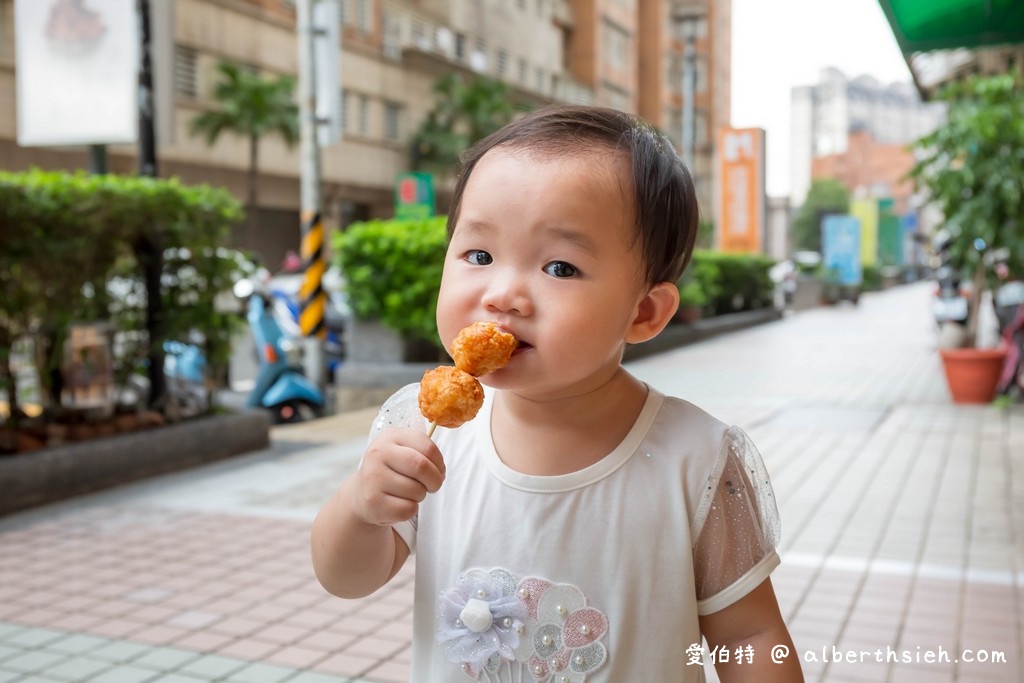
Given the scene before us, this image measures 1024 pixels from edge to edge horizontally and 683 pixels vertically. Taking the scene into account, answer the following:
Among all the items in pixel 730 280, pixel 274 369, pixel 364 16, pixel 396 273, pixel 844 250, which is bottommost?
pixel 274 369

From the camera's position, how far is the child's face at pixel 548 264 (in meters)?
1.30

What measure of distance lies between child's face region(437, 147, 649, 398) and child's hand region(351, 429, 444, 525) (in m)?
0.13

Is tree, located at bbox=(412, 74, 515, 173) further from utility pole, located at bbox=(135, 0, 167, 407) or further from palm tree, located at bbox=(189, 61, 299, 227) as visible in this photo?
utility pole, located at bbox=(135, 0, 167, 407)

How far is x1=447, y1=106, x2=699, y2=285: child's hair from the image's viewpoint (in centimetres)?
141

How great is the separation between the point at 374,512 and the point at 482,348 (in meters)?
0.28

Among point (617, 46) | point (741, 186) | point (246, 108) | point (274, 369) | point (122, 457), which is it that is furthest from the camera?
point (617, 46)

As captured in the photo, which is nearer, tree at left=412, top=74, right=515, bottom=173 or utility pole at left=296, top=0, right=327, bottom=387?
utility pole at left=296, top=0, right=327, bottom=387

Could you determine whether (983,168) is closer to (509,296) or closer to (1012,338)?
(1012,338)

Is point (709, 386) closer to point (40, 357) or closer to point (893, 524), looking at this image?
point (893, 524)

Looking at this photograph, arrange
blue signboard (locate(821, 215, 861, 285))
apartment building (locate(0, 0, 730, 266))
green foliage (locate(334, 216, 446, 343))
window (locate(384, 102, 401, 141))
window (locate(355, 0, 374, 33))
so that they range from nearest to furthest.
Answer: green foliage (locate(334, 216, 446, 343)) → apartment building (locate(0, 0, 730, 266)) → blue signboard (locate(821, 215, 861, 285)) → window (locate(355, 0, 374, 33)) → window (locate(384, 102, 401, 141))

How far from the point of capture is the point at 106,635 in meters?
3.59

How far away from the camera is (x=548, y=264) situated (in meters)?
1.33

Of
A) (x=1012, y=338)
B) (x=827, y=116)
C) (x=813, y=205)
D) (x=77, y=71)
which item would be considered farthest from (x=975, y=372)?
(x=827, y=116)

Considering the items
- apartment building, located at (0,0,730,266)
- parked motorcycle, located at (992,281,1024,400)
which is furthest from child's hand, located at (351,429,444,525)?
apartment building, located at (0,0,730,266)
